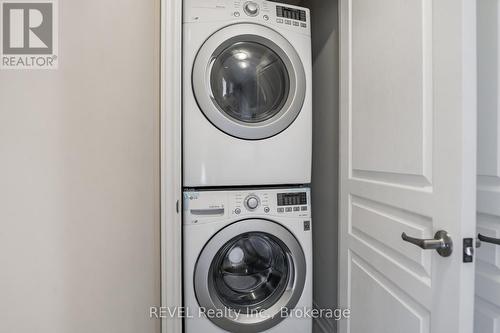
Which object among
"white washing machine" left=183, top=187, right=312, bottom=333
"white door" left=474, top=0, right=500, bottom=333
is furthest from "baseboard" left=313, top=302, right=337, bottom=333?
"white door" left=474, top=0, right=500, bottom=333

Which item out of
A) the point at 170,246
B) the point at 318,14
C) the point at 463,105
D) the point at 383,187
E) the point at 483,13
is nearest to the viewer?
the point at 463,105

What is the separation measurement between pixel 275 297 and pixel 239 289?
0.18 m

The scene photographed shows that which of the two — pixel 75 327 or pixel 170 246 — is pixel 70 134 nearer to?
pixel 170 246

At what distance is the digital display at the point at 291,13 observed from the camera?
1.34m

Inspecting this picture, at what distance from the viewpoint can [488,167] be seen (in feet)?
2.54

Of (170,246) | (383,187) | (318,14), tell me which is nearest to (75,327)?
(170,246)

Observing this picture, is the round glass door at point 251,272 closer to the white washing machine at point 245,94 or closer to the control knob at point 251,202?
the control knob at point 251,202

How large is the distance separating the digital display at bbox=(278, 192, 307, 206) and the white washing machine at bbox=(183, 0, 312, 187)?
7 centimetres

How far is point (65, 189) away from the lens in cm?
112

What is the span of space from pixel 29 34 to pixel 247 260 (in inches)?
54.0

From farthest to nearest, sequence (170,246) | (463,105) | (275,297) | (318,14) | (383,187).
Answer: (318,14) < (275,297) < (170,246) < (383,187) < (463,105)

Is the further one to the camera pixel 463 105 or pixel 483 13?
pixel 483 13

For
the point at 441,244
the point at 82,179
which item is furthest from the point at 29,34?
the point at 441,244

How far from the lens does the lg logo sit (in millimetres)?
1083
